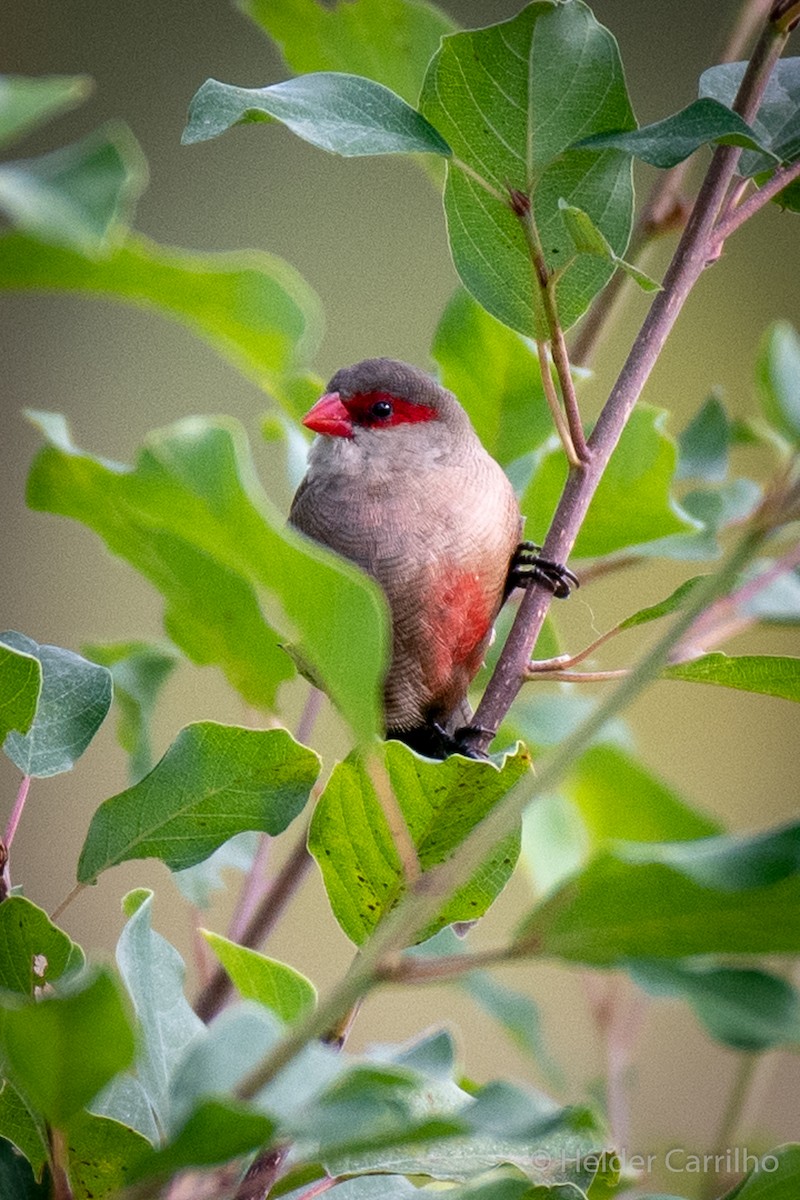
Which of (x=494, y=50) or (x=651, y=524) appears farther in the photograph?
(x=651, y=524)

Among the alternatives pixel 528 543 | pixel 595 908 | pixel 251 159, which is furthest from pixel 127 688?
pixel 251 159

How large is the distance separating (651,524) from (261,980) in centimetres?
78

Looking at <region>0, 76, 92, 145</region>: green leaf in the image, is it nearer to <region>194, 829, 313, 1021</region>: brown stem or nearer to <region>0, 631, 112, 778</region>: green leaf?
<region>0, 631, 112, 778</region>: green leaf

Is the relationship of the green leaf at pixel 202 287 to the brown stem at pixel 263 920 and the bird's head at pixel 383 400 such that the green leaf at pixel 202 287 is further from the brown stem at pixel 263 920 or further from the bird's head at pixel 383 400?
the bird's head at pixel 383 400

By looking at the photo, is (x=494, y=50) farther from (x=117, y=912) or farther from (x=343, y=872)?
(x=117, y=912)

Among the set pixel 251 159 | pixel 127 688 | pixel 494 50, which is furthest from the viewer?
pixel 251 159

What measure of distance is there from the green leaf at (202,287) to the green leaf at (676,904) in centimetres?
30

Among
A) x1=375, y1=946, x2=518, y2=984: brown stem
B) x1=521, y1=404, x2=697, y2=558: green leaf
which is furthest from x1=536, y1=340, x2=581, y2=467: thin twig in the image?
x1=375, y1=946, x2=518, y2=984: brown stem

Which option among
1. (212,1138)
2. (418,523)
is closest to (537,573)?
(418,523)

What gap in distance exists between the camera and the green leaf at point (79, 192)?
0.52 meters

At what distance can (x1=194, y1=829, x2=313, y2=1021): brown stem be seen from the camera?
1.37 metres

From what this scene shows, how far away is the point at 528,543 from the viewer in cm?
171

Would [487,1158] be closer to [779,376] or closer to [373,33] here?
[779,376]

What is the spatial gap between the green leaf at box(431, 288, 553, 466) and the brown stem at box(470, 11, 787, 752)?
435 millimetres
